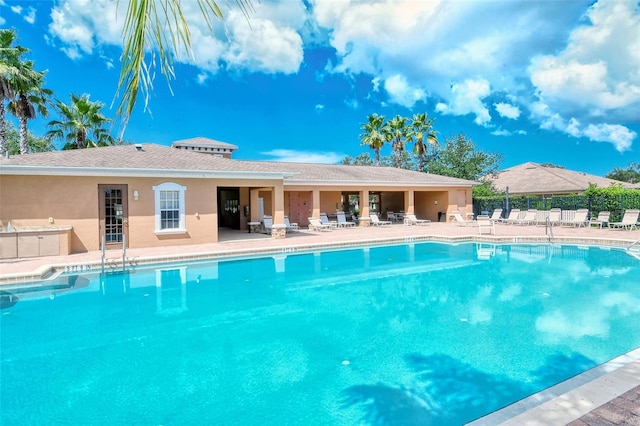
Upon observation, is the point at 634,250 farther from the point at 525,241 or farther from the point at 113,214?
the point at 113,214

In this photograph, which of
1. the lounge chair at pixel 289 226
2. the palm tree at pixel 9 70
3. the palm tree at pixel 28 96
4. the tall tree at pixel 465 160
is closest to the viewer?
the palm tree at pixel 9 70

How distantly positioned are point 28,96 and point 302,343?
23337 mm

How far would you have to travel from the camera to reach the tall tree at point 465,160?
120 ft

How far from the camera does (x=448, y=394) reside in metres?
4.76

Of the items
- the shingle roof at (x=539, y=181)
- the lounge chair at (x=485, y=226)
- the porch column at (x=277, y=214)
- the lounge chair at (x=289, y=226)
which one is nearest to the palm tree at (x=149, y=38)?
the porch column at (x=277, y=214)

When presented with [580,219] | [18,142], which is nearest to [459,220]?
[580,219]

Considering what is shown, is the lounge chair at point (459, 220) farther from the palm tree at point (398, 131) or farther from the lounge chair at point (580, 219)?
the palm tree at point (398, 131)

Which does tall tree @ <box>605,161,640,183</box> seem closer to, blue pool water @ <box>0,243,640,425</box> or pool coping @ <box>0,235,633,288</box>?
pool coping @ <box>0,235,633,288</box>

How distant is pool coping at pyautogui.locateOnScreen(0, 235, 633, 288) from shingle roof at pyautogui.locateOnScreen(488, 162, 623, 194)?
Answer: 15.8 meters

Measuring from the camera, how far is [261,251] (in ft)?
49.3

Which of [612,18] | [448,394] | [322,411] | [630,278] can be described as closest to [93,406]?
[322,411]

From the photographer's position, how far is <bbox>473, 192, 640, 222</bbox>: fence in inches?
827

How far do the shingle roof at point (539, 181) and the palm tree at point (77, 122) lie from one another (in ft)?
114

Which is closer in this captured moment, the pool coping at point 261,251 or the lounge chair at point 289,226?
the pool coping at point 261,251
